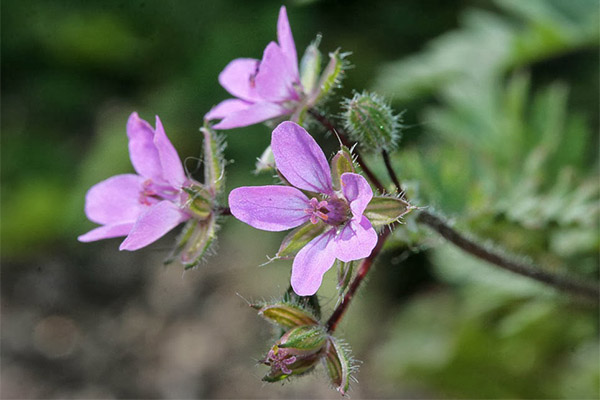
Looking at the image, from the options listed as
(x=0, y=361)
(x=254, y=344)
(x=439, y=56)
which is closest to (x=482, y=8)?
(x=439, y=56)

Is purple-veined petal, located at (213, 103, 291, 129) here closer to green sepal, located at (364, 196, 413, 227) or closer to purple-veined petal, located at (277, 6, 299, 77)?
purple-veined petal, located at (277, 6, 299, 77)

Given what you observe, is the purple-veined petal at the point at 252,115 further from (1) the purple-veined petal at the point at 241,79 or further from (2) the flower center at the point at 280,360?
(2) the flower center at the point at 280,360

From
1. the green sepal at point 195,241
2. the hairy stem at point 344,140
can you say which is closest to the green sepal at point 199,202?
the green sepal at point 195,241

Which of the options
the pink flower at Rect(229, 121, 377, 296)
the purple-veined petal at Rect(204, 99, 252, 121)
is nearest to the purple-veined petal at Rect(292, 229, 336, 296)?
the pink flower at Rect(229, 121, 377, 296)

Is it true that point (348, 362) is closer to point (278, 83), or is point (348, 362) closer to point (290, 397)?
point (278, 83)

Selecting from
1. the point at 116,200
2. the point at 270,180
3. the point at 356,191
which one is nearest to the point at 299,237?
the point at 356,191

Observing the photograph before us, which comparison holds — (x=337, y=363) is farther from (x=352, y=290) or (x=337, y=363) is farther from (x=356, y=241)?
(x=356, y=241)
